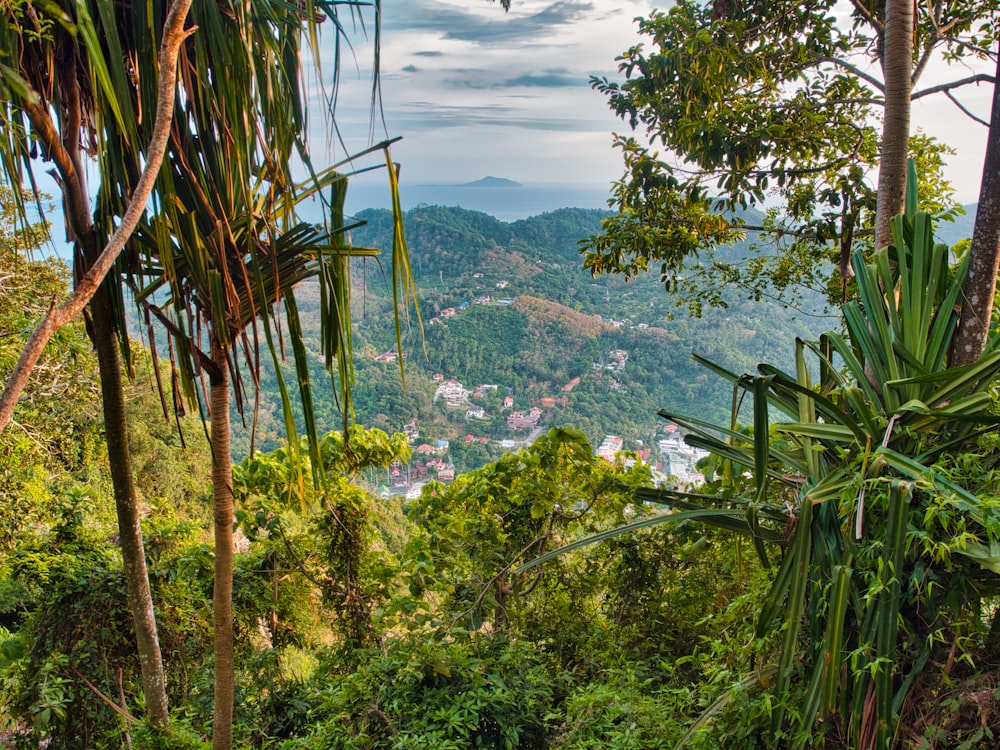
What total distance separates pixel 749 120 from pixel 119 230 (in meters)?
2.40

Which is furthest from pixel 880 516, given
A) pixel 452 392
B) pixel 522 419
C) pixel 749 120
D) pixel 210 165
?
pixel 452 392

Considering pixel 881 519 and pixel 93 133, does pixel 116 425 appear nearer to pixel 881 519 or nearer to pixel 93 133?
pixel 93 133

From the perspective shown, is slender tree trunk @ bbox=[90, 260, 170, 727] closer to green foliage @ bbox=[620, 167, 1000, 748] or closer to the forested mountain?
green foliage @ bbox=[620, 167, 1000, 748]

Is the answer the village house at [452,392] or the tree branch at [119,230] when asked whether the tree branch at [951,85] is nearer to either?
the tree branch at [119,230]

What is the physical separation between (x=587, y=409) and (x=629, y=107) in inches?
405

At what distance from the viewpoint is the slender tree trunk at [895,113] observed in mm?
1599

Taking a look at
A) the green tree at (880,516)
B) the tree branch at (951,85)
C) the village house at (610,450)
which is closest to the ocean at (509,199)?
the village house at (610,450)

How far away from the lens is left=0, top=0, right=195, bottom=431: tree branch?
0.83 meters

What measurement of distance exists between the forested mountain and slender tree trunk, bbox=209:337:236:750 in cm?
758

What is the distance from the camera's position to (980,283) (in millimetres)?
1479

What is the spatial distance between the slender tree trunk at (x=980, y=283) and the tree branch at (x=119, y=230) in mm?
1663

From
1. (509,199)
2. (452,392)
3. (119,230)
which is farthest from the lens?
(509,199)

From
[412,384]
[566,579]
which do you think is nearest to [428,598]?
[566,579]

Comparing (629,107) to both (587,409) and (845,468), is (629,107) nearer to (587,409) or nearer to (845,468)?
(845,468)
